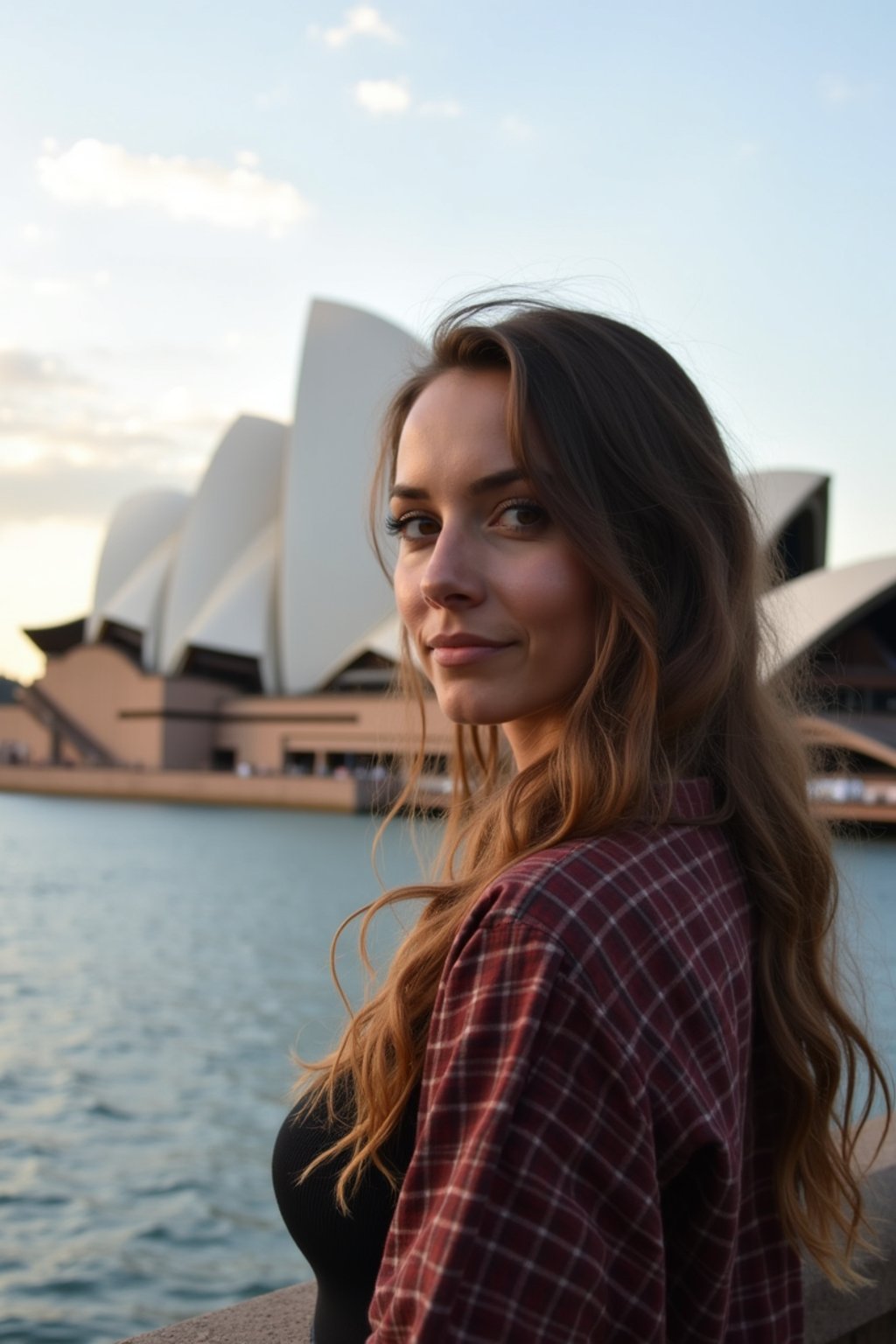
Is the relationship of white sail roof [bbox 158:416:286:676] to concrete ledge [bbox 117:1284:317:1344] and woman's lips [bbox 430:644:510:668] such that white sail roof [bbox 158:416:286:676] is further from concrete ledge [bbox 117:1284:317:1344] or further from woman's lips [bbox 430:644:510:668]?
woman's lips [bbox 430:644:510:668]

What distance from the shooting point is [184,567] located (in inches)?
1320

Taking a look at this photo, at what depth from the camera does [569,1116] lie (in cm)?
60

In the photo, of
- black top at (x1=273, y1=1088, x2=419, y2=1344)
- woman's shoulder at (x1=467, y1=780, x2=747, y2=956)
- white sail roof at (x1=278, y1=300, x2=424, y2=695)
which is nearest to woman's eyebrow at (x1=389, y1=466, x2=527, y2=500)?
woman's shoulder at (x1=467, y1=780, x2=747, y2=956)

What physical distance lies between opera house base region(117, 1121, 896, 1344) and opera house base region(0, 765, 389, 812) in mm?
21934

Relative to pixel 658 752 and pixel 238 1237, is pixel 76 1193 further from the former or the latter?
pixel 658 752

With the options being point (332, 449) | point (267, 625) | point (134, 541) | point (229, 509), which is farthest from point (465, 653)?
point (134, 541)

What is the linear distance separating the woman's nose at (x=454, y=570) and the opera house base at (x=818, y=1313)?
35.1 inches

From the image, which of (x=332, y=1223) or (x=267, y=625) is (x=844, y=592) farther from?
(x=332, y=1223)

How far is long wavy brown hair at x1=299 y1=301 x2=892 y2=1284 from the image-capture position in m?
0.77

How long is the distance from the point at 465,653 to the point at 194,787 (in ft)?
95.1

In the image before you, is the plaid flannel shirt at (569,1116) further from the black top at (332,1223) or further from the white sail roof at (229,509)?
the white sail roof at (229,509)

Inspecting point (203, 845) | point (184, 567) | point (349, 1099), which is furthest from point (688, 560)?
point (184, 567)

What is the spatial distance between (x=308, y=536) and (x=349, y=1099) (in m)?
29.4

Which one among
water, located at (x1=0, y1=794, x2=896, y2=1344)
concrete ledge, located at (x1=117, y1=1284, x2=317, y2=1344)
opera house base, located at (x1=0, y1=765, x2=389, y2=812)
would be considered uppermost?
concrete ledge, located at (x1=117, y1=1284, x2=317, y2=1344)
